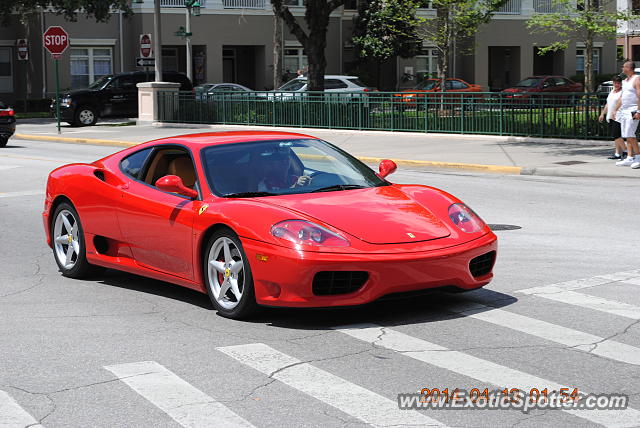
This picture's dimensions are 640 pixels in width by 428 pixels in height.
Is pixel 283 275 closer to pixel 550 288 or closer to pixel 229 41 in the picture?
pixel 550 288

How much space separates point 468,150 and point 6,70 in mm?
36171

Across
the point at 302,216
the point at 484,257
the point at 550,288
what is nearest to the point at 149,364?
the point at 302,216

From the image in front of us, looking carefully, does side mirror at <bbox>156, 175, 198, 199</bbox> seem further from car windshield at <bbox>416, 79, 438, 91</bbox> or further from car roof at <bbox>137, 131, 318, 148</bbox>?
car windshield at <bbox>416, 79, 438, 91</bbox>

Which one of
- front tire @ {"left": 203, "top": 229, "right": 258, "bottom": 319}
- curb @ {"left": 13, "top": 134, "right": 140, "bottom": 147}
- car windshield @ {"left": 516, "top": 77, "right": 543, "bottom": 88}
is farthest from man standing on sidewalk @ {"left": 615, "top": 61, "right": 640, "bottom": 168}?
car windshield @ {"left": 516, "top": 77, "right": 543, "bottom": 88}

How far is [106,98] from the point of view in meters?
41.6

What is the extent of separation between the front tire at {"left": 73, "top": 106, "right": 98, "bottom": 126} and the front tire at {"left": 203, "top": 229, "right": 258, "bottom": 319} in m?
34.1

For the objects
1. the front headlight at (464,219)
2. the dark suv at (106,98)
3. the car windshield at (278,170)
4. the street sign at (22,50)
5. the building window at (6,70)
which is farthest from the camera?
the building window at (6,70)

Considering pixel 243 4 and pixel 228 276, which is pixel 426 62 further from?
pixel 228 276

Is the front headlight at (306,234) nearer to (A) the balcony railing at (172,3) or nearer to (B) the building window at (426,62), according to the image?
(A) the balcony railing at (172,3)

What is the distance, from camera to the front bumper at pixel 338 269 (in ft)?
22.6

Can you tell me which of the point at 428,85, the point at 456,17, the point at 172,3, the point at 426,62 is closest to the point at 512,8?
the point at 426,62

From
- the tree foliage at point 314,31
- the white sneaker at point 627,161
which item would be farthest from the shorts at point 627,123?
the tree foliage at point 314,31

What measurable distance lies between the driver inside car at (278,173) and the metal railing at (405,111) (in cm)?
1668

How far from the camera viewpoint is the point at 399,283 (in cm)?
700
